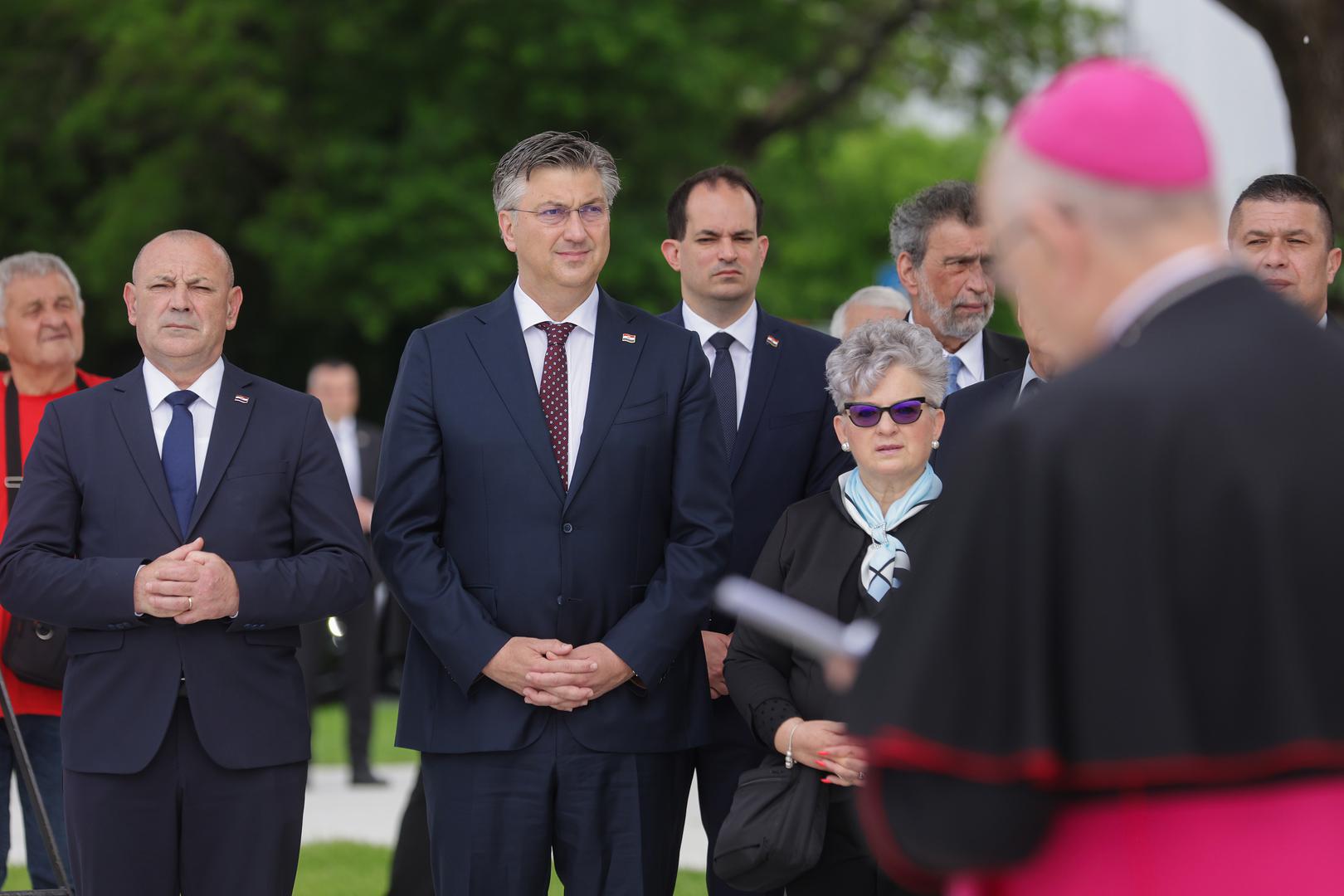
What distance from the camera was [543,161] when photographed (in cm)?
495

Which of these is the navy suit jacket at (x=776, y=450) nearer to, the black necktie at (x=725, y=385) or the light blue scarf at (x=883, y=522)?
the black necktie at (x=725, y=385)

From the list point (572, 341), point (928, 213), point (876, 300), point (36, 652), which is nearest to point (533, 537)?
point (572, 341)

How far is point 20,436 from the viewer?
20.3 feet

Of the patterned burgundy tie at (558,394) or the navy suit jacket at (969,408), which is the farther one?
the navy suit jacket at (969,408)

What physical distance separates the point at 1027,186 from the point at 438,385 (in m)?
2.77

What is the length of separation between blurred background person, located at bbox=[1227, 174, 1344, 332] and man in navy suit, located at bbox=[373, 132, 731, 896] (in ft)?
6.19

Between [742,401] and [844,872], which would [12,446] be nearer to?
[742,401]

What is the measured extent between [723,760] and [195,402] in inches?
75.4

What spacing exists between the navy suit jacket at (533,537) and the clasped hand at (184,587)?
0.45m

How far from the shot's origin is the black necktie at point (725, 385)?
545 centimetres

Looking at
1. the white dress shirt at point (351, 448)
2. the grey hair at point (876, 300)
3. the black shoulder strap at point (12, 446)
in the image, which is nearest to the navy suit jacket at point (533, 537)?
the black shoulder strap at point (12, 446)

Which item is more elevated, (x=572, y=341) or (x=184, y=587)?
(x=572, y=341)

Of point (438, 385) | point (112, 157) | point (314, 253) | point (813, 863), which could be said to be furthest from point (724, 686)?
point (112, 157)

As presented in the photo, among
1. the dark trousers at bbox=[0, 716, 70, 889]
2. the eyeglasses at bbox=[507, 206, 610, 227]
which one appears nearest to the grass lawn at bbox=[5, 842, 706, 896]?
the dark trousers at bbox=[0, 716, 70, 889]
